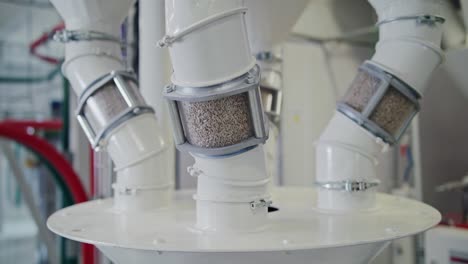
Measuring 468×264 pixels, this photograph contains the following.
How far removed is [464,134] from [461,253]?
71cm

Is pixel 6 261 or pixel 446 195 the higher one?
pixel 446 195

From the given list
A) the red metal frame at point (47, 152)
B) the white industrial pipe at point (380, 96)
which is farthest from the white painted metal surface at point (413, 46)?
the red metal frame at point (47, 152)

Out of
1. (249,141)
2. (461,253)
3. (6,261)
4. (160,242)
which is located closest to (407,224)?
(249,141)

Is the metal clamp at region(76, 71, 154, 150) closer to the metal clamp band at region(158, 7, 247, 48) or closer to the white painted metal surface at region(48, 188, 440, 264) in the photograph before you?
the white painted metal surface at region(48, 188, 440, 264)

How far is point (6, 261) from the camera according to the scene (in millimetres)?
3426

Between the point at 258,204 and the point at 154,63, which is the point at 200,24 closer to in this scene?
the point at 258,204

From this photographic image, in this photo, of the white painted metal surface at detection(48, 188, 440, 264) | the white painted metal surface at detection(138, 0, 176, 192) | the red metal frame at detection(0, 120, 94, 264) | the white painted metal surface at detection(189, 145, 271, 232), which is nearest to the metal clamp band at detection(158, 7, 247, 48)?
the white painted metal surface at detection(189, 145, 271, 232)

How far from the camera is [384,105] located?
0.84 meters

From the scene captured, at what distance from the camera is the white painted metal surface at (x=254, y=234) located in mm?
639

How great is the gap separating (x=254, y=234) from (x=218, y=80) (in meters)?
0.26

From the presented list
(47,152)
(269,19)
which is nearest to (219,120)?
(269,19)

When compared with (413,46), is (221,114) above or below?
below

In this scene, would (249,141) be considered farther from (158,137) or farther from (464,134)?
(464,134)

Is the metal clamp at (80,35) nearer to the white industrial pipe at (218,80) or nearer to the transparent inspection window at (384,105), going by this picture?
the white industrial pipe at (218,80)
